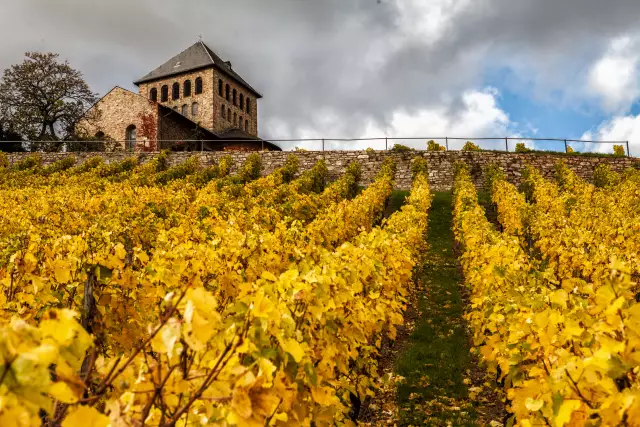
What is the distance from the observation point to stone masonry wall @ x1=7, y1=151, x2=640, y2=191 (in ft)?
78.6

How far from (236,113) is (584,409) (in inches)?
1767

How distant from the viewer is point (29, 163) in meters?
25.9

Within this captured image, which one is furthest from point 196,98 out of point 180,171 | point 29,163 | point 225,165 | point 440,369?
point 440,369

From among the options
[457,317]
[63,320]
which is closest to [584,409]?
[63,320]

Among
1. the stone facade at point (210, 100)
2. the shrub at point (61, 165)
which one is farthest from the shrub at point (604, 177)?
the stone facade at point (210, 100)


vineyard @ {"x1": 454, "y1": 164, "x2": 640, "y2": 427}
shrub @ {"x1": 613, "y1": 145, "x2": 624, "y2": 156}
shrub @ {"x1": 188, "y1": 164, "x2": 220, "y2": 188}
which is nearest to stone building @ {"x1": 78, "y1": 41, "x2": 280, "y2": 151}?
shrub @ {"x1": 188, "y1": 164, "x2": 220, "y2": 188}

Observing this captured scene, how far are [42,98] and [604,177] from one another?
36.8 metres

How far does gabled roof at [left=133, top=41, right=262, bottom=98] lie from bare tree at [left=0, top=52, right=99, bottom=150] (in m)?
8.07

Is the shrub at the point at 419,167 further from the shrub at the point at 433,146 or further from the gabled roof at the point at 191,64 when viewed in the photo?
the gabled roof at the point at 191,64

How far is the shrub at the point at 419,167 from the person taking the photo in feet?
77.5

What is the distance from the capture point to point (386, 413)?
18.5 feet

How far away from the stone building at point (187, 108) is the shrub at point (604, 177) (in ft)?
68.7

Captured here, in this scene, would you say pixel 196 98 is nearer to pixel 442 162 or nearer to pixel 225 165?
pixel 225 165

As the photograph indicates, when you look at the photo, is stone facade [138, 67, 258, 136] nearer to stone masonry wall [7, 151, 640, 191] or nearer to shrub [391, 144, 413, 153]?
stone masonry wall [7, 151, 640, 191]
